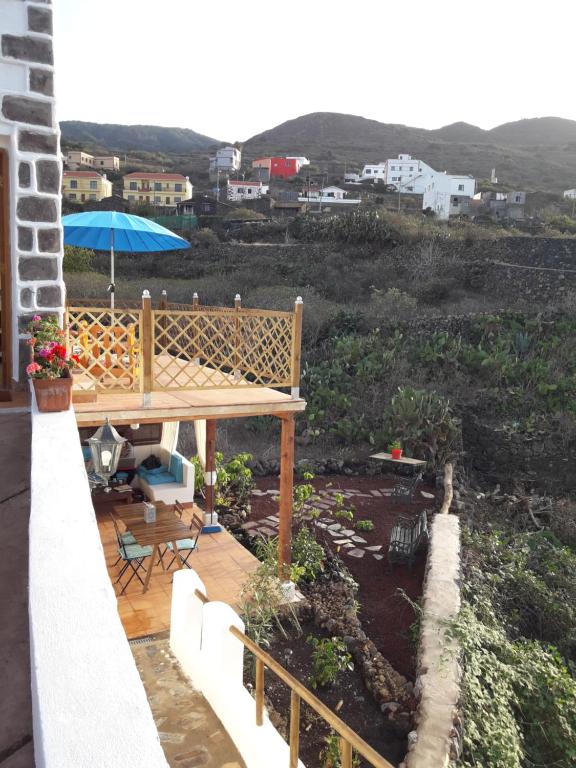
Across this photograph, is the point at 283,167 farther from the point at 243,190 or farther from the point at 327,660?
the point at 327,660

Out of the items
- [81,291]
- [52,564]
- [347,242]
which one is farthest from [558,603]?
[347,242]

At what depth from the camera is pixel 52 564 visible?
1.89 metres

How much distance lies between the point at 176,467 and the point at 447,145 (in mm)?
89567

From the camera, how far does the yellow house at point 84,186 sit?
49.4m

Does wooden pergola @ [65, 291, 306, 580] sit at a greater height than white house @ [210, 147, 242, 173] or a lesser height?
lesser

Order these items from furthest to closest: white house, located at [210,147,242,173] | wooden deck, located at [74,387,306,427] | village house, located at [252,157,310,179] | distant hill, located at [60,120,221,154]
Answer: distant hill, located at [60,120,221,154], white house, located at [210,147,242,173], village house, located at [252,157,310,179], wooden deck, located at [74,387,306,427]

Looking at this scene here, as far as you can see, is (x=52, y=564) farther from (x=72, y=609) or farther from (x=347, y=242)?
(x=347, y=242)

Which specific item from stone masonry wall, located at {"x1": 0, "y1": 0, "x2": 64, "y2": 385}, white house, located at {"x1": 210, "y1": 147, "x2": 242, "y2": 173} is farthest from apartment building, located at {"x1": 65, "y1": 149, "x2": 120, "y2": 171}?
stone masonry wall, located at {"x1": 0, "y1": 0, "x2": 64, "y2": 385}

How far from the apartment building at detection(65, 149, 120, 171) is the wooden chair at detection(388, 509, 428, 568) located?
197 feet

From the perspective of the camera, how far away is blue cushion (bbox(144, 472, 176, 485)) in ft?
30.6

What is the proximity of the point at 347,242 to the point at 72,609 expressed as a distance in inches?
1162

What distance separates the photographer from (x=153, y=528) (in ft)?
21.4

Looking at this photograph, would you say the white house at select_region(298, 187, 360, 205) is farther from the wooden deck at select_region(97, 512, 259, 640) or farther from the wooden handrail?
the wooden handrail

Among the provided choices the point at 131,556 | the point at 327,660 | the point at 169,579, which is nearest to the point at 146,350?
the point at 131,556
